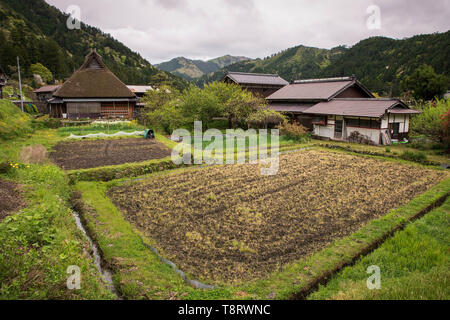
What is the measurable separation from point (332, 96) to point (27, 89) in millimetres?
41863

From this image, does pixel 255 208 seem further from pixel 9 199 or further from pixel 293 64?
pixel 293 64

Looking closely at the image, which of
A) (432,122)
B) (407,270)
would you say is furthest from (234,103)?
(407,270)

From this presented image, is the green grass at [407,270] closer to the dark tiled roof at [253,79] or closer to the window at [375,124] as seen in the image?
the window at [375,124]

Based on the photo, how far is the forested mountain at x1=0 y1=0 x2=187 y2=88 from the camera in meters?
45.4

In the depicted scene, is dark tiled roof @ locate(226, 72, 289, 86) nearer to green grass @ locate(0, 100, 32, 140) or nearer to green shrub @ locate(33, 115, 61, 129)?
green shrub @ locate(33, 115, 61, 129)

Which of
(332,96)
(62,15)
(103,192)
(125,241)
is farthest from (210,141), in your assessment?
→ (62,15)

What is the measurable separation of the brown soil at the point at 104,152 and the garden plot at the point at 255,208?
3021mm

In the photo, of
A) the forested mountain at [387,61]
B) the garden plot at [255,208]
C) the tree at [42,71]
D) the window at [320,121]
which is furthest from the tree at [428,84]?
the tree at [42,71]

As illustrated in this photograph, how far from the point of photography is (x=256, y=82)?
29719 mm

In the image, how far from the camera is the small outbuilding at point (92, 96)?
2558 cm

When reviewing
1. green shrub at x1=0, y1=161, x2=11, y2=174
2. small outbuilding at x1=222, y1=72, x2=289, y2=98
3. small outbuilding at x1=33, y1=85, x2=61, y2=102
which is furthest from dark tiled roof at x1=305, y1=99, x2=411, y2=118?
small outbuilding at x1=33, y1=85, x2=61, y2=102

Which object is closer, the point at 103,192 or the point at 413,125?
the point at 103,192

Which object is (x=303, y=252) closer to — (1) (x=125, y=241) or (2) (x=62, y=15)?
(1) (x=125, y=241)

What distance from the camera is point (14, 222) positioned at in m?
5.73
